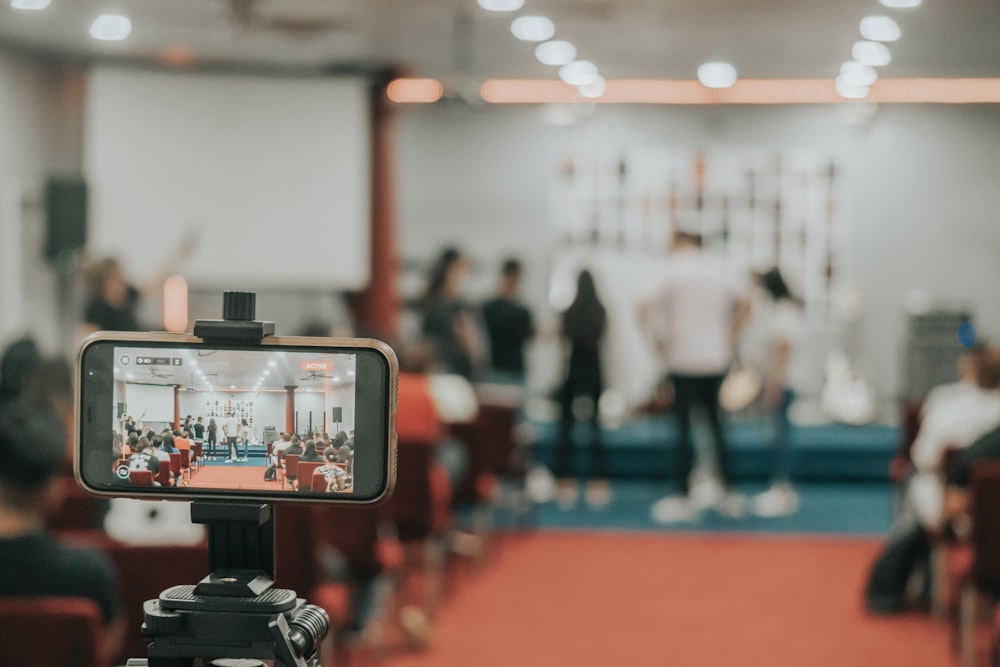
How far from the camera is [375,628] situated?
430cm

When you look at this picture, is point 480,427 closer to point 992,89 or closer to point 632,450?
point 632,450

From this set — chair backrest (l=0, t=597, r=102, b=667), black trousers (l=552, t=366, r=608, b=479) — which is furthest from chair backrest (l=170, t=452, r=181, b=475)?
black trousers (l=552, t=366, r=608, b=479)

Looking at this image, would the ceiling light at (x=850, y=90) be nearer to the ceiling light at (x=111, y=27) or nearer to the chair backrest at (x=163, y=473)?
the ceiling light at (x=111, y=27)

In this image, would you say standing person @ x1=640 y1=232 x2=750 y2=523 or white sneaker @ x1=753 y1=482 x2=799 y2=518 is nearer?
standing person @ x1=640 y1=232 x2=750 y2=523

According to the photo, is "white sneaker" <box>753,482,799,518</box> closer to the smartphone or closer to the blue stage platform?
the blue stage platform

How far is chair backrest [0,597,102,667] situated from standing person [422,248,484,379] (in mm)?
4619

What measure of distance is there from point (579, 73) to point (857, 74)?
208 cm

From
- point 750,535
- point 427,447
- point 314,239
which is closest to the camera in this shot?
point 427,447

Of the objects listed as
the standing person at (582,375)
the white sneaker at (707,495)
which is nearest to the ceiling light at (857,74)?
the standing person at (582,375)

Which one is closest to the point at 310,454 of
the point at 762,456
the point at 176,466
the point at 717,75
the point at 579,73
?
the point at 176,466

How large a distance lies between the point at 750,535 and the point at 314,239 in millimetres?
3650

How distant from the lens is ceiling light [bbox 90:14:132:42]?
6.50 meters

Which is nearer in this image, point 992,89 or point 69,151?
point 69,151

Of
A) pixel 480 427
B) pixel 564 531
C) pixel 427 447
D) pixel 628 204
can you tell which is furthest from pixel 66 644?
pixel 628 204
